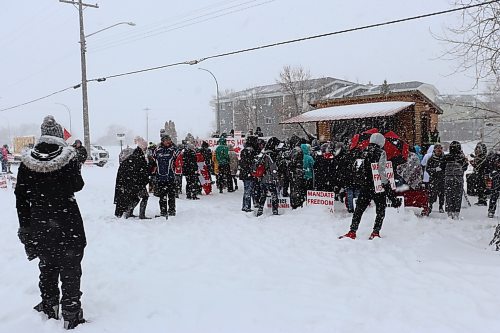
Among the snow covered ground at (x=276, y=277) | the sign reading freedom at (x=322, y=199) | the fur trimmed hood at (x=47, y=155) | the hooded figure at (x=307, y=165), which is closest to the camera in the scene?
the fur trimmed hood at (x=47, y=155)

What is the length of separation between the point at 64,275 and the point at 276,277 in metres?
2.43

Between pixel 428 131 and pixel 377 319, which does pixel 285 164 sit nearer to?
pixel 377 319

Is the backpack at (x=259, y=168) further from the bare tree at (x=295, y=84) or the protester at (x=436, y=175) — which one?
the bare tree at (x=295, y=84)

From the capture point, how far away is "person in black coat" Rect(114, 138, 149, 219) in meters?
8.92

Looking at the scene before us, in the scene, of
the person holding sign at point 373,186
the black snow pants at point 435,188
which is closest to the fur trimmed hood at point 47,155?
the person holding sign at point 373,186

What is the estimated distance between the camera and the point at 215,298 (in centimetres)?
465

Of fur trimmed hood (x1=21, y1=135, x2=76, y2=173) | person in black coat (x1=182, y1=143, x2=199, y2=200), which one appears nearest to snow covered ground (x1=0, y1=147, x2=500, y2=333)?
fur trimmed hood (x1=21, y1=135, x2=76, y2=173)

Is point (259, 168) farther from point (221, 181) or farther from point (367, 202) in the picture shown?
point (221, 181)

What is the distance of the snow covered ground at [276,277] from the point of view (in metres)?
4.08

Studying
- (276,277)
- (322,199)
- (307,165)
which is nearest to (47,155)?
(276,277)

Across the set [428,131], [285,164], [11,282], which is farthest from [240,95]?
[11,282]

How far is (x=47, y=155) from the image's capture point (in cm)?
397

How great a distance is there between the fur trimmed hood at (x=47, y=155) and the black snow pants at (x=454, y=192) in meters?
7.24

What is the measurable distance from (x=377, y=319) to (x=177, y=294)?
6.93ft
